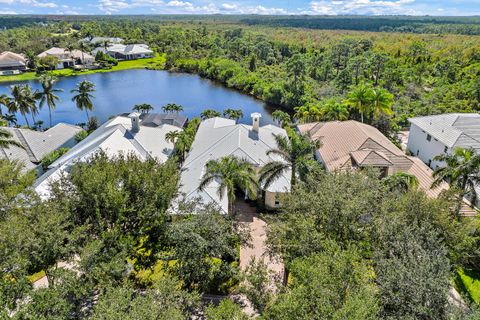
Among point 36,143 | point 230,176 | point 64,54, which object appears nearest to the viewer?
point 230,176

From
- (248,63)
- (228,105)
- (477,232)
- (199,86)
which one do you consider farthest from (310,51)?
(477,232)

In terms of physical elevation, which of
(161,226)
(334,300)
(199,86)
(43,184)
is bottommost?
(199,86)

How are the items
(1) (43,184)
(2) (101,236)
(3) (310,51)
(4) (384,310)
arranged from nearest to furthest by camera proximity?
(4) (384,310), (2) (101,236), (1) (43,184), (3) (310,51)

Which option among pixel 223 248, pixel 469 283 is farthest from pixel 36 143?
pixel 469 283

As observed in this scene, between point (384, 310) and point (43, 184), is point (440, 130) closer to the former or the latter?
point (384, 310)

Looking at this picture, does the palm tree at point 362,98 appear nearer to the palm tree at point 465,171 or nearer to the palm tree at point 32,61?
the palm tree at point 465,171

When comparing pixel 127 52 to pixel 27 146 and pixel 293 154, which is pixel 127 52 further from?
pixel 293 154
